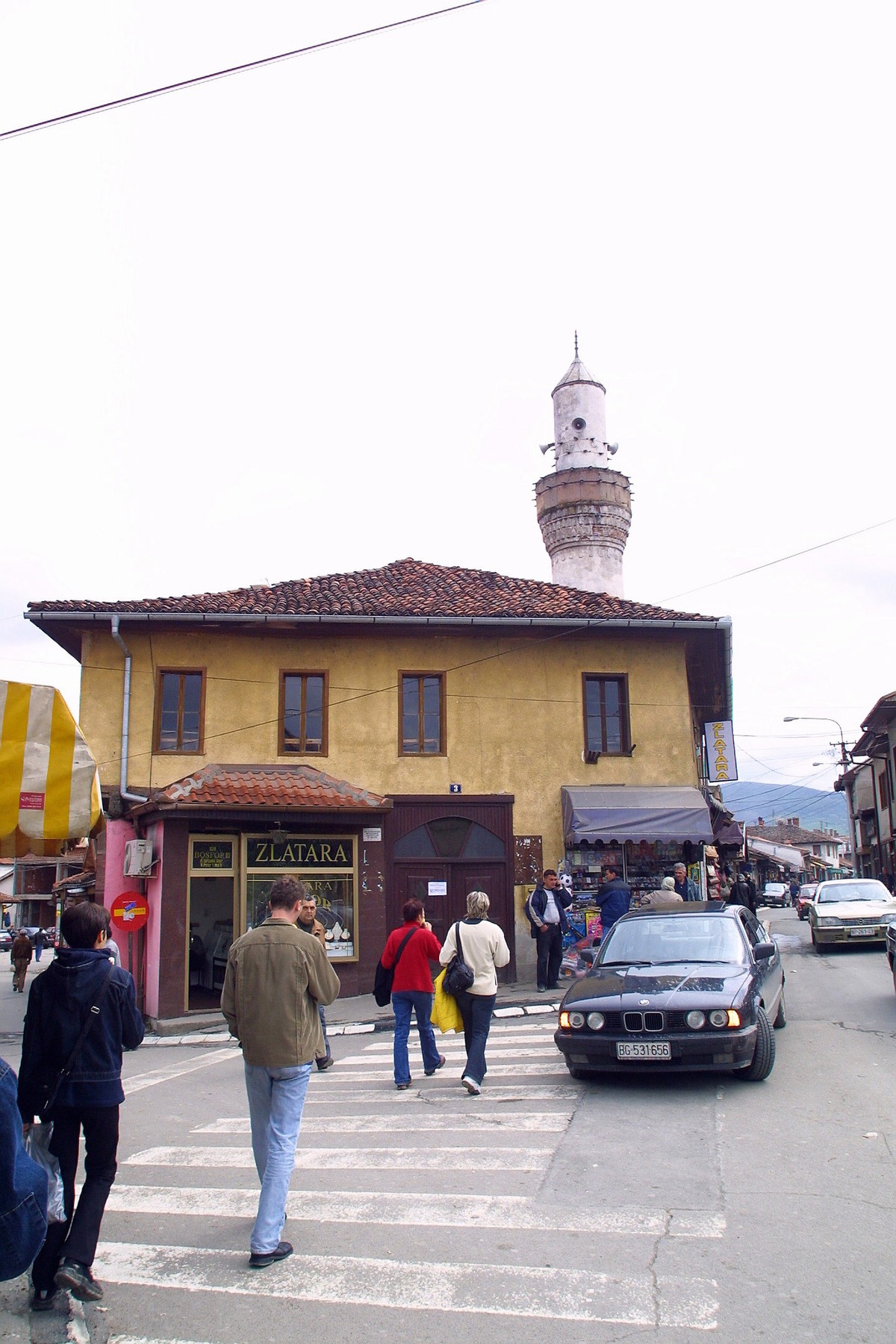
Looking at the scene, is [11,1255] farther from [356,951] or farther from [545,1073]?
A: [356,951]

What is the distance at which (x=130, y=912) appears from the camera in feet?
55.7

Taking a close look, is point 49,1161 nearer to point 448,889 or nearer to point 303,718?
point 448,889

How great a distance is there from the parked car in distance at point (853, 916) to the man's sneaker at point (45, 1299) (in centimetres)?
1966

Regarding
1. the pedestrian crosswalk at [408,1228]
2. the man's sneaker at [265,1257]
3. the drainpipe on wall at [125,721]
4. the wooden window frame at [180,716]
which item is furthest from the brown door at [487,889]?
the man's sneaker at [265,1257]

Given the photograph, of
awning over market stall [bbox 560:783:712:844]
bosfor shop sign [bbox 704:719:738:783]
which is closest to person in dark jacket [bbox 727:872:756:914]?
awning over market stall [bbox 560:783:712:844]

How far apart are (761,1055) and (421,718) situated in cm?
1206

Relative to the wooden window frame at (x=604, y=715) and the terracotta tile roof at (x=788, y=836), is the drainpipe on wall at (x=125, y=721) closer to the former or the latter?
the wooden window frame at (x=604, y=715)

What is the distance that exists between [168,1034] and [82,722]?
6.14 meters

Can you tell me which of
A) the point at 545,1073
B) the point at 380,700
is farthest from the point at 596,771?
the point at 545,1073

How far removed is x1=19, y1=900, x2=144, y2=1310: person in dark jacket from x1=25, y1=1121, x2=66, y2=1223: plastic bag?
0.12ft

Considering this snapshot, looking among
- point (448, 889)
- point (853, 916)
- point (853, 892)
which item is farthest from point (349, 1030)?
point (853, 892)

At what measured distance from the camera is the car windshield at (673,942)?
9555 millimetres

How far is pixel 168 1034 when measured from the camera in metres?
15.4

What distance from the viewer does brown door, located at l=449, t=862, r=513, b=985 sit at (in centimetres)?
1917
